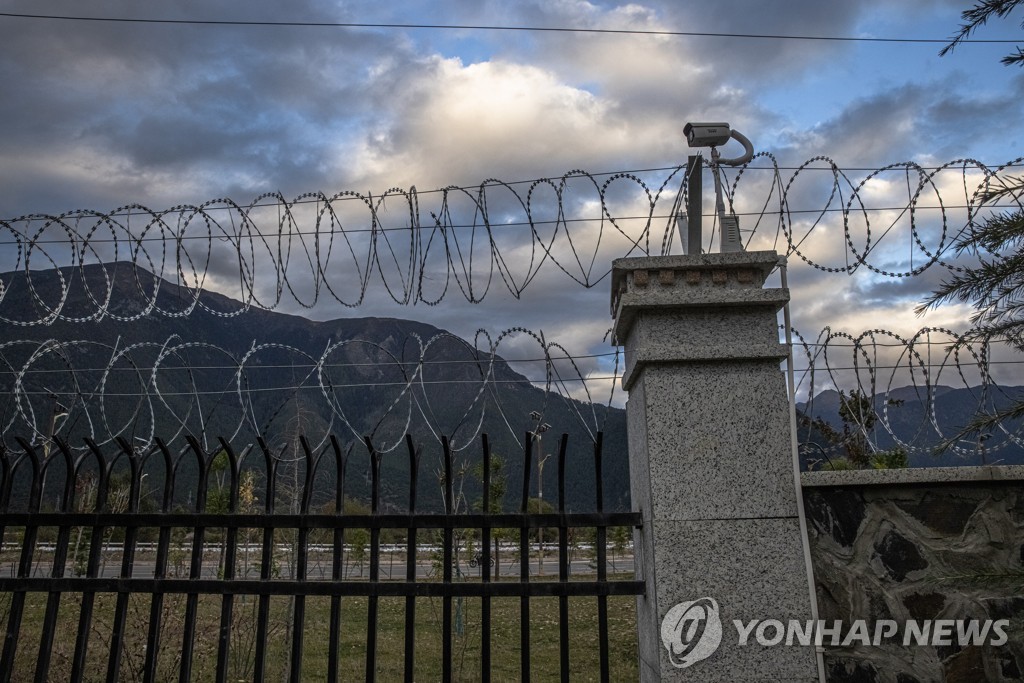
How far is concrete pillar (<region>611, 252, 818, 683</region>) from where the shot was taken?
3.24 meters

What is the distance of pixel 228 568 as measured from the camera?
11.6 feet

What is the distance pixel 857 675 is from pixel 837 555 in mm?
535

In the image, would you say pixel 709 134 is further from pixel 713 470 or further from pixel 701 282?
pixel 713 470

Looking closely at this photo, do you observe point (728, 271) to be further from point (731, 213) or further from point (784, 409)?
point (784, 409)

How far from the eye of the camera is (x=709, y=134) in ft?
12.3

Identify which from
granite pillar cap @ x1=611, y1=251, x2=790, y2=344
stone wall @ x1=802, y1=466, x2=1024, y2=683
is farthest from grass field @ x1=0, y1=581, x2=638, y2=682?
granite pillar cap @ x1=611, y1=251, x2=790, y2=344

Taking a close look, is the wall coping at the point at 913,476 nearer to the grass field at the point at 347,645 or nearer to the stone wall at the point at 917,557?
the stone wall at the point at 917,557

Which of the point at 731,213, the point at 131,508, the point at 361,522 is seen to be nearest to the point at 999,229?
the point at 731,213

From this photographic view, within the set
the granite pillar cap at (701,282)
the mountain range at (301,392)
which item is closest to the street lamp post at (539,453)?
the mountain range at (301,392)

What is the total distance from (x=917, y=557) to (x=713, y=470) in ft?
3.57

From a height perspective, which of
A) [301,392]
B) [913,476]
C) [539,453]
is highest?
[301,392]

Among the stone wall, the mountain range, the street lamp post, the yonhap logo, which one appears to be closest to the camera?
the yonhap logo

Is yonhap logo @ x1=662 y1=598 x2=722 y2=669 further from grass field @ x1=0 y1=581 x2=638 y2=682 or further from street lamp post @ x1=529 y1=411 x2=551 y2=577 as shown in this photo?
grass field @ x1=0 y1=581 x2=638 y2=682

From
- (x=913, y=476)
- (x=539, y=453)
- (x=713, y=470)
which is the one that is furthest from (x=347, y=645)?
(x=913, y=476)
